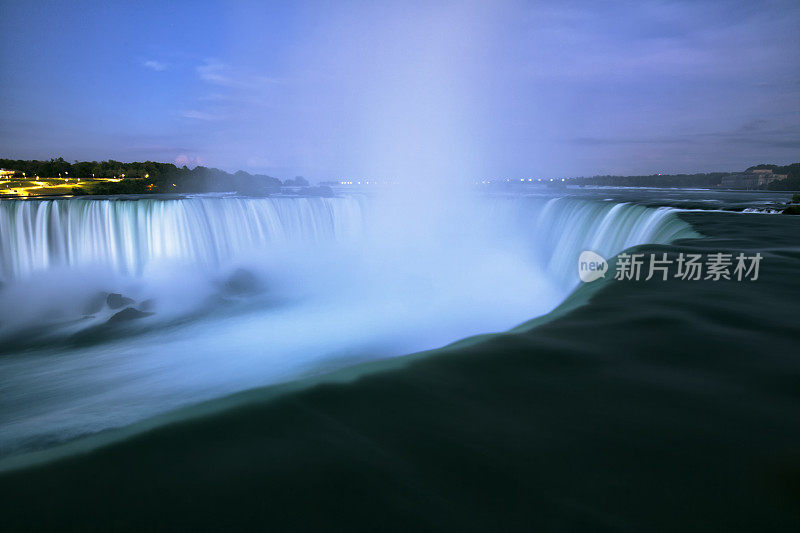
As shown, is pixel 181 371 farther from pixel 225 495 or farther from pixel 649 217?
pixel 649 217

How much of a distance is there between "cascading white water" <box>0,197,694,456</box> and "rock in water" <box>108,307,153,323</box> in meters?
0.22

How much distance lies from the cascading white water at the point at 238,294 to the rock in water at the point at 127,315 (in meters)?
0.22

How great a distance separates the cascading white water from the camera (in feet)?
27.9

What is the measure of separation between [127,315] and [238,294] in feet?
15.3

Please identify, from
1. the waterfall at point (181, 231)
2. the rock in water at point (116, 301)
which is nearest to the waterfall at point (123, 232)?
the waterfall at point (181, 231)

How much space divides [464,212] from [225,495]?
31.0m

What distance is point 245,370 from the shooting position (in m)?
9.28

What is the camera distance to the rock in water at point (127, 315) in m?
12.9

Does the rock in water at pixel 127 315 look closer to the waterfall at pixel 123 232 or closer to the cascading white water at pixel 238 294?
the cascading white water at pixel 238 294
